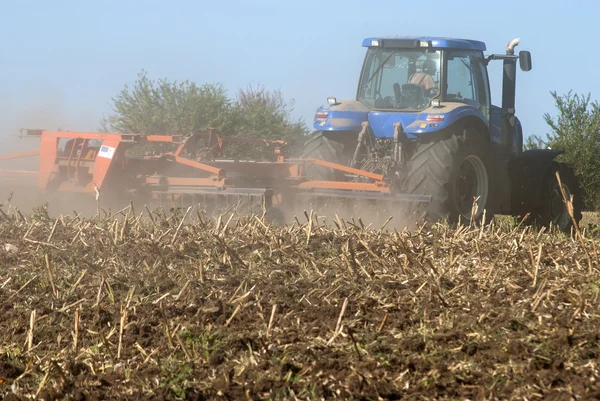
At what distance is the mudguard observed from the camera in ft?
38.8

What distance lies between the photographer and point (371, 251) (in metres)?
4.79

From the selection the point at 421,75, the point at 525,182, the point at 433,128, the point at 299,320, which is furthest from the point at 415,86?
the point at 299,320

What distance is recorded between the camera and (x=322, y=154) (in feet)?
36.8

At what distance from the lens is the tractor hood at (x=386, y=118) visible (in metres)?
9.98

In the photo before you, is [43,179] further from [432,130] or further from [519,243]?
[519,243]

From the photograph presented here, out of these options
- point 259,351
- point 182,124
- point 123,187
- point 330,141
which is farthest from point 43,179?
point 182,124

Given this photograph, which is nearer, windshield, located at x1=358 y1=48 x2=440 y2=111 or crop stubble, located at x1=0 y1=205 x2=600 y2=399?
crop stubble, located at x1=0 y1=205 x2=600 y2=399

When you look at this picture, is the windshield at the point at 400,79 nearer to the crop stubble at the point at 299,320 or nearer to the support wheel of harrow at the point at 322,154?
the support wheel of harrow at the point at 322,154

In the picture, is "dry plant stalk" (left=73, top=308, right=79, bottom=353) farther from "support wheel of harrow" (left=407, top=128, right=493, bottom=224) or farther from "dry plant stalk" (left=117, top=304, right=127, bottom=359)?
"support wheel of harrow" (left=407, top=128, right=493, bottom=224)

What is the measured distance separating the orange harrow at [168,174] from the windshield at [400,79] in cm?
102

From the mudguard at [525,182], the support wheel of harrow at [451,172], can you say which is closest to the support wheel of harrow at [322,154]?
the support wheel of harrow at [451,172]

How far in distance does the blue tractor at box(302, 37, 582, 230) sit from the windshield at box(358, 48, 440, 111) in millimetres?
12

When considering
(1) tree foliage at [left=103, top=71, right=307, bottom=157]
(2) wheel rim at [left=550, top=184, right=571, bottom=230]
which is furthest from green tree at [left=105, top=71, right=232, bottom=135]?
(2) wheel rim at [left=550, top=184, right=571, bottom=230]

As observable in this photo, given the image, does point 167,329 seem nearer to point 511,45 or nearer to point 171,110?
point 511,45
